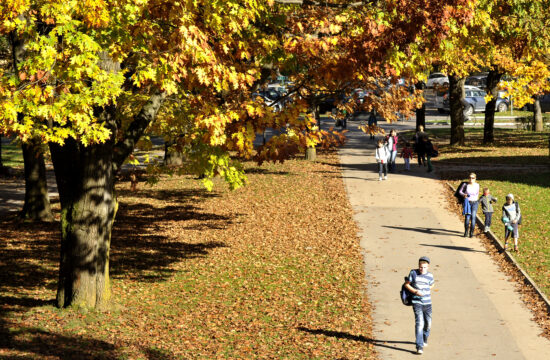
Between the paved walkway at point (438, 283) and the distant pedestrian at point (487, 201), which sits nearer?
the paved walkway at point (438, 283)

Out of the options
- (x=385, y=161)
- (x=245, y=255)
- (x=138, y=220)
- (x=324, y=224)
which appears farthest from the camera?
(x=385, y=161)

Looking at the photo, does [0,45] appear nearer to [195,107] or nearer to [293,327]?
[195,107]

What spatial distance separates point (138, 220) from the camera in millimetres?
21875

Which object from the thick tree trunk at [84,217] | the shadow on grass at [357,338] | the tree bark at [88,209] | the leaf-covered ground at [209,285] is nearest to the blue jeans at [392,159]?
the leaf-covered ground at [209,285]

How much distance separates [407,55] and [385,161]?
543 inches

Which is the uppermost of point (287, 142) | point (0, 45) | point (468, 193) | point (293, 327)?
point (0, 45)

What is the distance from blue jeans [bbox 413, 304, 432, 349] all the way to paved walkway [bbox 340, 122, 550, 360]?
199mm

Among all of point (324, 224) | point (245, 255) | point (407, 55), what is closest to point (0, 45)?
point (245, 255)

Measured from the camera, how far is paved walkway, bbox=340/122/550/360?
11180 millimetres

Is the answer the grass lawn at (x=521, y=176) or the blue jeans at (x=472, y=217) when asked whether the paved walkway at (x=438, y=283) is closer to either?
the blue jeans at (x=472, y=217)

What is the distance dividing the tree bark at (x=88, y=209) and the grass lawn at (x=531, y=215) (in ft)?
26.1

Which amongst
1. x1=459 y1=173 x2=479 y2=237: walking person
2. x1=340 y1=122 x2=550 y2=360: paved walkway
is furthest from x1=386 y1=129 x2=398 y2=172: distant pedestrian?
x1=459 y1=173 x2=479 y2=237: walking person

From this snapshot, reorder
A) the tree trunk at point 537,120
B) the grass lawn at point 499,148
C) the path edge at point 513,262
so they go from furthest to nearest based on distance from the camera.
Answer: the tree trunk at point 537,120 < the grass lawn at point 499,148 < the path edge at point 513,262

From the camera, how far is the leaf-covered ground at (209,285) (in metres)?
11.4
